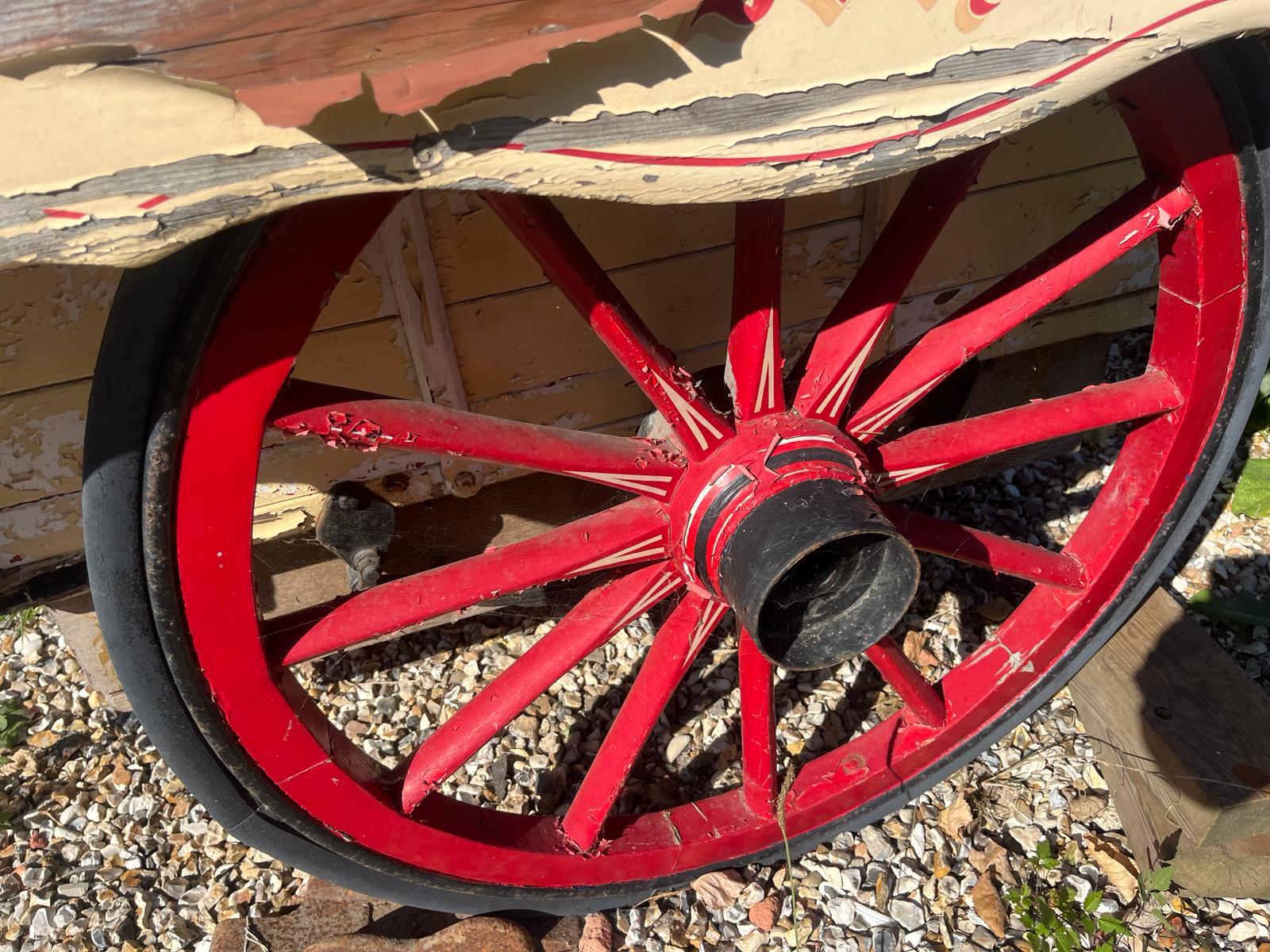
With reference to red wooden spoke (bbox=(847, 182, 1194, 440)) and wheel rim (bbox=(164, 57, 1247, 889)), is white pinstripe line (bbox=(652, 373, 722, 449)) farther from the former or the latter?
red wooden spoke (bbox=(847, 182, 1194, 440))

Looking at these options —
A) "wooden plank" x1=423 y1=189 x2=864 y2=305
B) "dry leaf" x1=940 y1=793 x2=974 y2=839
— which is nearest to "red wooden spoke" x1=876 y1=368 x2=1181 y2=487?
"wooden plank" x1=423 y1=189 x2=864 y2=305

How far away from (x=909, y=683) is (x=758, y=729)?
0.28m

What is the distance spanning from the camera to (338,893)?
1.68m

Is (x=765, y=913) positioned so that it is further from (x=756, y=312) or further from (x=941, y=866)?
(x=756, y=312)

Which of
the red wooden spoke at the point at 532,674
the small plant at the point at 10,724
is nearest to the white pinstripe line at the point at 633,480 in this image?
the red wooden spoke at the point at 532,674

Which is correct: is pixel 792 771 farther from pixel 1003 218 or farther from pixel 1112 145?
pixel 1112 145

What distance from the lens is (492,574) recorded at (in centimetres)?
136

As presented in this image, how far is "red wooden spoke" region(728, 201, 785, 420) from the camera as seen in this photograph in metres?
1.30

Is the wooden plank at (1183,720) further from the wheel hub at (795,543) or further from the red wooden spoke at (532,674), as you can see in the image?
the red wooden spoke at (532,674)

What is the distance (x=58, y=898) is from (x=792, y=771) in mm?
1395

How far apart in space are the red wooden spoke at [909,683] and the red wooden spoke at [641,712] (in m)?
0.29

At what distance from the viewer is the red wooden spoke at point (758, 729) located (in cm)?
156

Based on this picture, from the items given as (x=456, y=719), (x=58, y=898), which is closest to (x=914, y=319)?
(x=456, y=719)

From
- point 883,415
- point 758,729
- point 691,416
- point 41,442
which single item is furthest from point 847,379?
point 41,442
